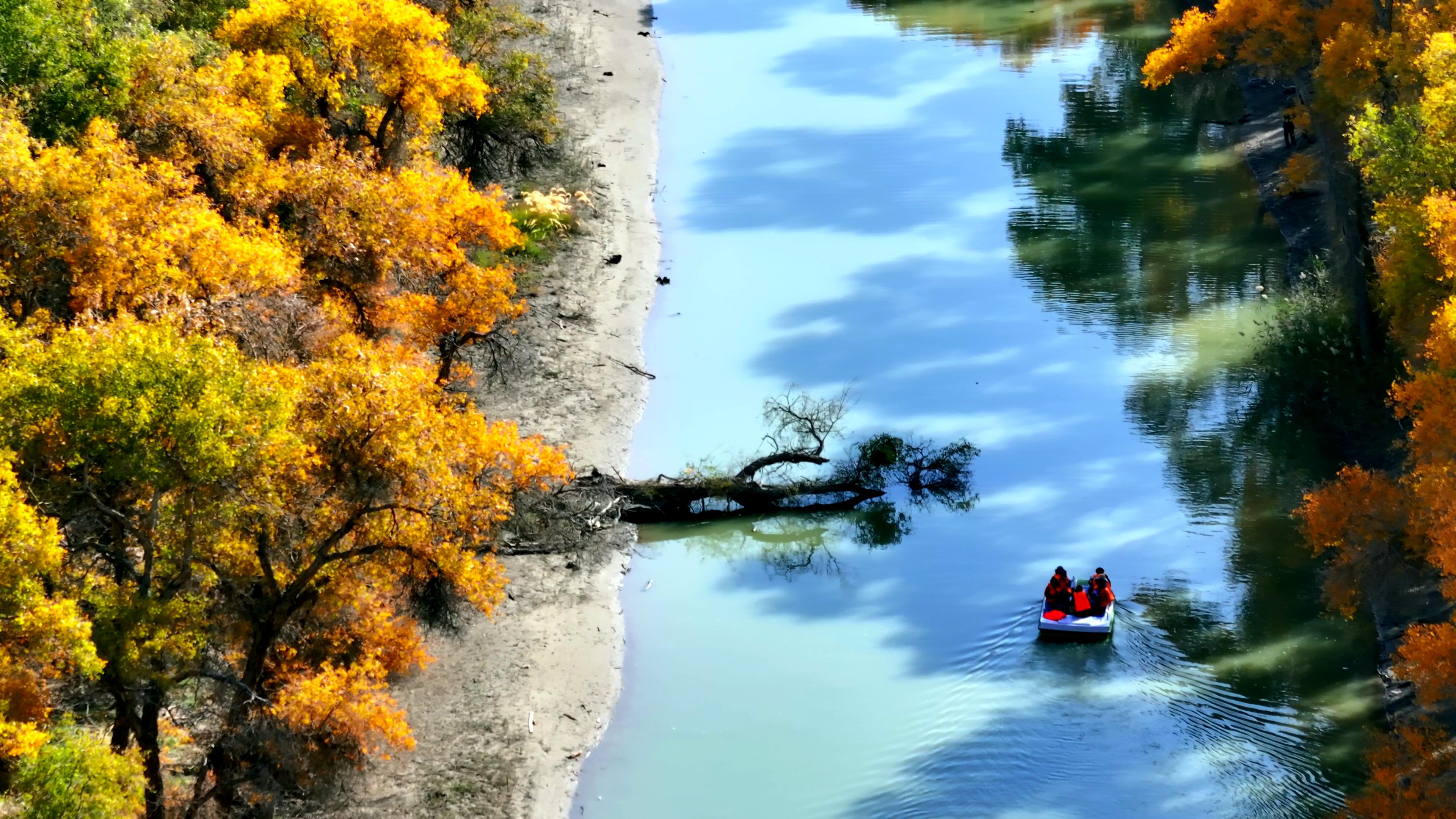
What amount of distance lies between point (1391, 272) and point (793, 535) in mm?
12861

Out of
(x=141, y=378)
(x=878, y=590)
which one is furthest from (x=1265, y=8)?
(x=141, y=378)

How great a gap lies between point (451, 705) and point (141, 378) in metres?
9.89

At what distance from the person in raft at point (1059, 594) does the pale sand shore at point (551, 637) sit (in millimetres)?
7891

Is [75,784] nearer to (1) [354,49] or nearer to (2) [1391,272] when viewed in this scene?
(1) [354,49]

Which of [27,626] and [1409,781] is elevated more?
[27,626]

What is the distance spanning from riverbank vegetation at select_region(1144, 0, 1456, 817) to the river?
200 cm

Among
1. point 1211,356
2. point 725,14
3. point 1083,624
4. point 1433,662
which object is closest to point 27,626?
point 1083,624

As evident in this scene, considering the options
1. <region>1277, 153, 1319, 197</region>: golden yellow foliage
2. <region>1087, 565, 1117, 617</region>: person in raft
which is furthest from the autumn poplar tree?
<region>1277, 153, 1319, 197</region>: golden yellow foliage

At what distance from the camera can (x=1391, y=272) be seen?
99.8 feet

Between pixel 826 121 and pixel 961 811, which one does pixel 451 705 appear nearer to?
pixel 961 811

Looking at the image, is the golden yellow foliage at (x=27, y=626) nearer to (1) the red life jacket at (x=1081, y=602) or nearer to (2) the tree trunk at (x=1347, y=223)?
(1) the red life jacket at (x=1081, y=602)

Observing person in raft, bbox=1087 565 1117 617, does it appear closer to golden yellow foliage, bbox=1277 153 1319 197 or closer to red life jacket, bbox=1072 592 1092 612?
red life jacket, bbox=1072 592 1092 612

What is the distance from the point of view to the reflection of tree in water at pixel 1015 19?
65625mm

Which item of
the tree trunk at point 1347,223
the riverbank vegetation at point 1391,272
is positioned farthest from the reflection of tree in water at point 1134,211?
the tree trunk at point 1347,223
